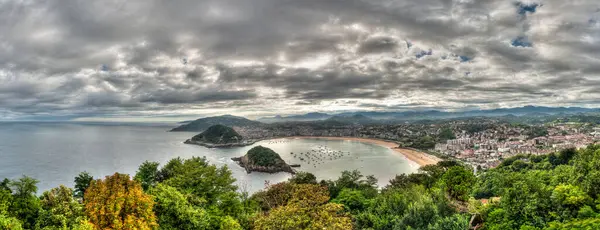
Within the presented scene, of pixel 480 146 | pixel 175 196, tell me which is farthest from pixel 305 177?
pixel 480 146

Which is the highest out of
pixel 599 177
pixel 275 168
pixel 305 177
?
pixel 599 177

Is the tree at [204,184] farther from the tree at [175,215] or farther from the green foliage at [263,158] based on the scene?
the green foliage at [263,158]

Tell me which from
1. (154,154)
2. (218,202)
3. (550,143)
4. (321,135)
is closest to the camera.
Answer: (218,202)

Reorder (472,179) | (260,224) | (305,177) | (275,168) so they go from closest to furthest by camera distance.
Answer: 1. (260,224)
2. (472,179)
3. (305,177)
4. (275,168)

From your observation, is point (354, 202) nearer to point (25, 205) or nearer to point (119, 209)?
point (119, 209)

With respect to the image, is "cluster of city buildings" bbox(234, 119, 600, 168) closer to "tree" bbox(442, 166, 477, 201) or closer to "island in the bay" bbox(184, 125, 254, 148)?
"island in the bay" bbox(184, 125, 254, 148)

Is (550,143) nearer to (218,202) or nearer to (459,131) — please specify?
(459,131)

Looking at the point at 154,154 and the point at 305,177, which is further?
the point at 154,154
